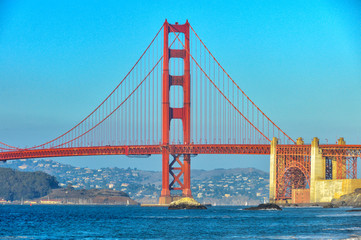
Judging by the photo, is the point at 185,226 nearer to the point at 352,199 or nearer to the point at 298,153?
the point at 352,199

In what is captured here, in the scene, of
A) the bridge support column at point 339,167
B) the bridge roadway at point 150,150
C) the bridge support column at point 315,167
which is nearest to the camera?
the bridge support column at point 315,167

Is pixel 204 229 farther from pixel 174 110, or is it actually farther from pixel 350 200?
pixel 174 110

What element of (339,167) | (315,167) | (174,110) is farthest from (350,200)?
(174,110)

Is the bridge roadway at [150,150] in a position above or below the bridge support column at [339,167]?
above

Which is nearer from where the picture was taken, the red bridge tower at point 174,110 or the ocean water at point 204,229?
the ocean water at point 204,229

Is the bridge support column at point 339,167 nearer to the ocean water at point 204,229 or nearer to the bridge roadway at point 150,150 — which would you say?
the bridge roadway at point 150,150

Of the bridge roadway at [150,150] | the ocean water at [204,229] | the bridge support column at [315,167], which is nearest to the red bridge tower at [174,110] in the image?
the bridge roadway at [150,150]
